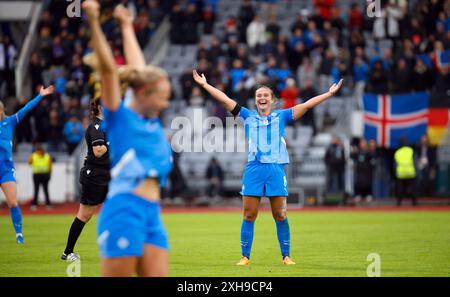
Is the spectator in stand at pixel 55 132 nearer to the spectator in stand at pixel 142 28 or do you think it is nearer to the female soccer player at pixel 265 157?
the spectator in stand at pixel 142 28

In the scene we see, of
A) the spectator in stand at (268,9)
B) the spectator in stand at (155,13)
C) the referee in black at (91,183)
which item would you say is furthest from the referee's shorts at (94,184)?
the spectator in stand at (155,13)

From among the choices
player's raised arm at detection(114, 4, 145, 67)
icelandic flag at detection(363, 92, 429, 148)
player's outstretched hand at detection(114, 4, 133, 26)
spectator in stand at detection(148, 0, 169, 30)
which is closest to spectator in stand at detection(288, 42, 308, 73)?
icelandic flag at detection(363, 92, 429, 148)

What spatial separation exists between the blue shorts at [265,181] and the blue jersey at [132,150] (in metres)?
5.65

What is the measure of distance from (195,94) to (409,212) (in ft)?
29.1

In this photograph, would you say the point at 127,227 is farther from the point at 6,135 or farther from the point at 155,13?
the point at 155,13

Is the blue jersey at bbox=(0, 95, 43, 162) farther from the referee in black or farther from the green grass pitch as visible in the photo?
the referee in black

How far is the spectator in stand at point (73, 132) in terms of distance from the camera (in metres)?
31.0

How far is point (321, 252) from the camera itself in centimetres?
1479

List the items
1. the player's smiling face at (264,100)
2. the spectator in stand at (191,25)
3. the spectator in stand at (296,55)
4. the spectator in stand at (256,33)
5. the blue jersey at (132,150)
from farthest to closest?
the spectator in stand at (191,25)
the spectator in stand at (256,33)
the spectator in stand at (296,55)
the player's smiling face at (264,100)
the blue jersey at (132,150)

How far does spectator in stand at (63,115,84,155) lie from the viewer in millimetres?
31016

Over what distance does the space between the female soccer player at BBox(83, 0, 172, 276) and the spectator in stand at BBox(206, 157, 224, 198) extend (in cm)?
2287

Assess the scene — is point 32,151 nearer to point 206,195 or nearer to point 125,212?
point 206,195

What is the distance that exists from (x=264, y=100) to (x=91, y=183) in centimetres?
297
